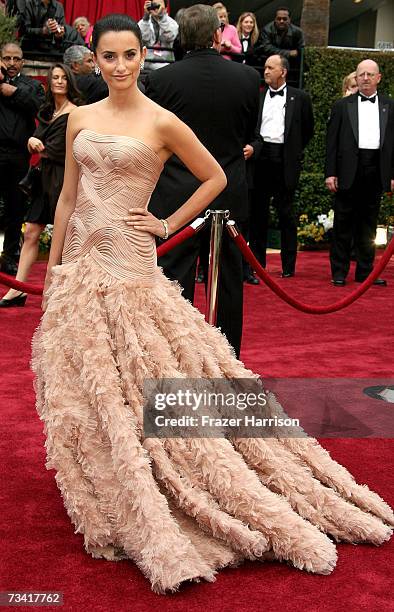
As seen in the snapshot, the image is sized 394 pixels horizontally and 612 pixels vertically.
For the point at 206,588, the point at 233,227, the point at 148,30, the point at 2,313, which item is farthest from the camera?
the point at 148,30

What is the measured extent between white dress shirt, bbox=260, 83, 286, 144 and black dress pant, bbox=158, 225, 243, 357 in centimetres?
428

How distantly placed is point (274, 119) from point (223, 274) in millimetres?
4561

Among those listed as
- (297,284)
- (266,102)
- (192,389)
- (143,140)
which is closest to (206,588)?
(192,389)

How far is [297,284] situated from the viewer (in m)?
8.88

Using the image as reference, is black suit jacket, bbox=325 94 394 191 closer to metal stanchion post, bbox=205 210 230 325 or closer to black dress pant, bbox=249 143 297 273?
black dress pant, bbox=249 143 297 273

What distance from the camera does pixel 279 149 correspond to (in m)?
9.07

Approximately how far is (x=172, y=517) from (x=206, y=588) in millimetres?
234

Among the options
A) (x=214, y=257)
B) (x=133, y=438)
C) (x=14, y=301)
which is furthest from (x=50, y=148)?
(x=133, y=438)

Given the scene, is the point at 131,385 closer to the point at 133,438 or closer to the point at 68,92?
the point at 133,438

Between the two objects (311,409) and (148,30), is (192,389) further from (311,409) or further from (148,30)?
(148,30)

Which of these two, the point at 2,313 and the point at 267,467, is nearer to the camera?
Result: the point at 267,467

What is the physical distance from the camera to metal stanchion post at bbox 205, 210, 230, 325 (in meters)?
4.38

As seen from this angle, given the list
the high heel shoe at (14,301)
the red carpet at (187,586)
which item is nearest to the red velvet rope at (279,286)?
the red carpet at (187,586)

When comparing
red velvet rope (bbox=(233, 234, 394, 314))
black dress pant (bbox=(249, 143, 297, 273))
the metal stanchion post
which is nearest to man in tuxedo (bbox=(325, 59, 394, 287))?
black dress pant (bbox=(249, 143, 297, 273))
